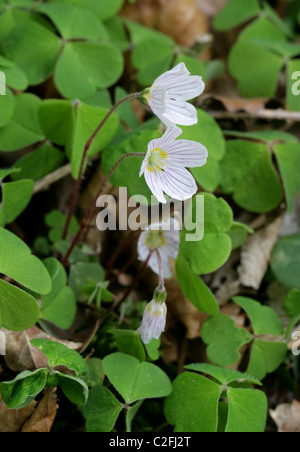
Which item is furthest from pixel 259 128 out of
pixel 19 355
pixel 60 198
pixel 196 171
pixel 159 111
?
pixel 19 355

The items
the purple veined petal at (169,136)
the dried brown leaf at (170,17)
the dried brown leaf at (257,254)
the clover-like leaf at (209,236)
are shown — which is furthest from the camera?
the dried brown leaf at (170,17)

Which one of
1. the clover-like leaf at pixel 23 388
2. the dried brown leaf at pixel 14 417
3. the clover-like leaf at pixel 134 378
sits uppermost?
the clover-like leaf at pixel 23 388

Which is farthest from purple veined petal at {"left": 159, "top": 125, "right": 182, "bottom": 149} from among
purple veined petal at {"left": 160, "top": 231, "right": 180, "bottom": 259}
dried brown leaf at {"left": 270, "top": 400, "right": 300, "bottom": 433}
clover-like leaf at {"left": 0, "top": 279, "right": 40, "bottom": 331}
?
dried brown leaf at {"left": 270, "top": 400, "right": 300, "bottom": 433}

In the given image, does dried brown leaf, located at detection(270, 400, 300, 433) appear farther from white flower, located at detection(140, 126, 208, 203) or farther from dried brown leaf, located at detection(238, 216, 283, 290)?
white flower, located at detection(140, 126, 208, 203)

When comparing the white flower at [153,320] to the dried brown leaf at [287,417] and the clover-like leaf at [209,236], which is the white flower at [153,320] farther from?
the dried brown leaf at [287,417]

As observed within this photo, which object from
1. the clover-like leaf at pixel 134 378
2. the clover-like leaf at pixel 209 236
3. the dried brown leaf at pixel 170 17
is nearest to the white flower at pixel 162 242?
the clover-like leaf at pixel 209 236

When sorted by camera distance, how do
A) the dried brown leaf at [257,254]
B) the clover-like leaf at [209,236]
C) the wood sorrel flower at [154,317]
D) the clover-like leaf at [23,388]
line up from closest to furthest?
1. the clover-like leaf at [23,388]
2. the wood sorrel flower at [154,317]
3. the clover-like leaf at [209,236]
4. the dried brown leaf at [257,254]

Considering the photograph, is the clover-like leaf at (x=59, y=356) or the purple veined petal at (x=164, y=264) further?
the purple veined petal at (x=164, y=264)
